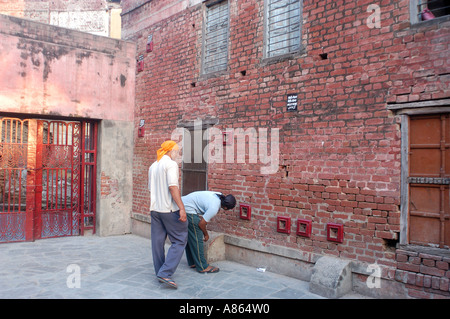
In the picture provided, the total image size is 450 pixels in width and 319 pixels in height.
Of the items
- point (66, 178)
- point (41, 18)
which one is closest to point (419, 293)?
point (66, 178)

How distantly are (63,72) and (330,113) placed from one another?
606 centimetres

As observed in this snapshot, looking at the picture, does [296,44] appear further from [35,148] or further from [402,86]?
[35,148]

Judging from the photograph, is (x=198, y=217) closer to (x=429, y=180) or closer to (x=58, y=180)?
(x=429, y=180)

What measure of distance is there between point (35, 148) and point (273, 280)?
5881 mm

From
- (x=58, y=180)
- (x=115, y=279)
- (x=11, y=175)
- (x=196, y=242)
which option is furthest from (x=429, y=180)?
(x=11, y=175)

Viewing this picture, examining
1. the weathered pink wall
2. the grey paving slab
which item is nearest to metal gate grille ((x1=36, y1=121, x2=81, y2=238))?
the weathered pink wall

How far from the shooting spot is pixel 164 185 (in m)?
4.96

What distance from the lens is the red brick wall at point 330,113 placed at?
4.54m

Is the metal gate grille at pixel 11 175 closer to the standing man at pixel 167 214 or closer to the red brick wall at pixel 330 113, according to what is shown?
the red brick wall at pixel 330 113

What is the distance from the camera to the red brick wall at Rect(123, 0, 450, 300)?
4535mm

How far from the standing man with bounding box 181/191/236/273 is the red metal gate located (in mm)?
3986

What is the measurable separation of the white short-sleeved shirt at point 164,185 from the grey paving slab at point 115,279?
1.08 m

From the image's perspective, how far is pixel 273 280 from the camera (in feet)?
17.6

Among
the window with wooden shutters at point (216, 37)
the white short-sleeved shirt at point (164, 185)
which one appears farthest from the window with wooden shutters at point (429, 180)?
the window with wooden shutters at point (216, 37)
